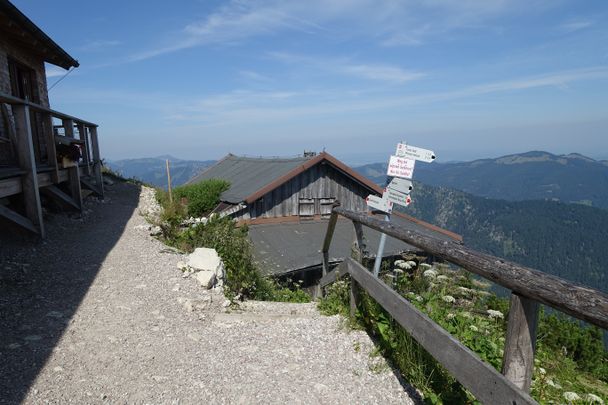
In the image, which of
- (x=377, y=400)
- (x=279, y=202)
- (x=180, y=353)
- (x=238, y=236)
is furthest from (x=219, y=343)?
(x=279, y=202)

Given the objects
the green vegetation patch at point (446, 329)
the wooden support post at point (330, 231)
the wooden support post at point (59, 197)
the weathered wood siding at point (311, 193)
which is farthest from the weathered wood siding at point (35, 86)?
the weathered wood siding at point (311, 193)

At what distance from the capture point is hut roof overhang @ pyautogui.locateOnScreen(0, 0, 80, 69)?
7593 millimetres

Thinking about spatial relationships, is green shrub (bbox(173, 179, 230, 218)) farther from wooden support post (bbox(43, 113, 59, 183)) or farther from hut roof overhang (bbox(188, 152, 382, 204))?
wooden support post (bbox(43, 113, 59, 183))

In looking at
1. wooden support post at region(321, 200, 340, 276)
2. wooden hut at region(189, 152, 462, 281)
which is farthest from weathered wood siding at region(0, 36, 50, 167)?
wooden hut at region(189, 152, 462, 281)

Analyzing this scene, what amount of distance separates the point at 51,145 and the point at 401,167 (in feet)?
21.6

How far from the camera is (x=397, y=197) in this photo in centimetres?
530

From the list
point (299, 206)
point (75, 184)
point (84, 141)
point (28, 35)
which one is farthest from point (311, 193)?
point (28, 35)

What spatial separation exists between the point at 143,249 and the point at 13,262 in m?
1.91

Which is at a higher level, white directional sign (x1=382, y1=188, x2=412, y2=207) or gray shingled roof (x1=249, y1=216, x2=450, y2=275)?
white directional sign (x1=382, y1=188, x2=412, y2=207)

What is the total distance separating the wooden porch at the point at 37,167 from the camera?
5727mm

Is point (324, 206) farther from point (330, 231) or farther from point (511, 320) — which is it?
point (511, 320)

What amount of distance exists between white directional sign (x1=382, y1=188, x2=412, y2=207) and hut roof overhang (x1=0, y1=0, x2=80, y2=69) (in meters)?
7.76

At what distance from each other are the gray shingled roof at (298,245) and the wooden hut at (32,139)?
541 cm

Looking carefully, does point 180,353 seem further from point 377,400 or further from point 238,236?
point 238,236
